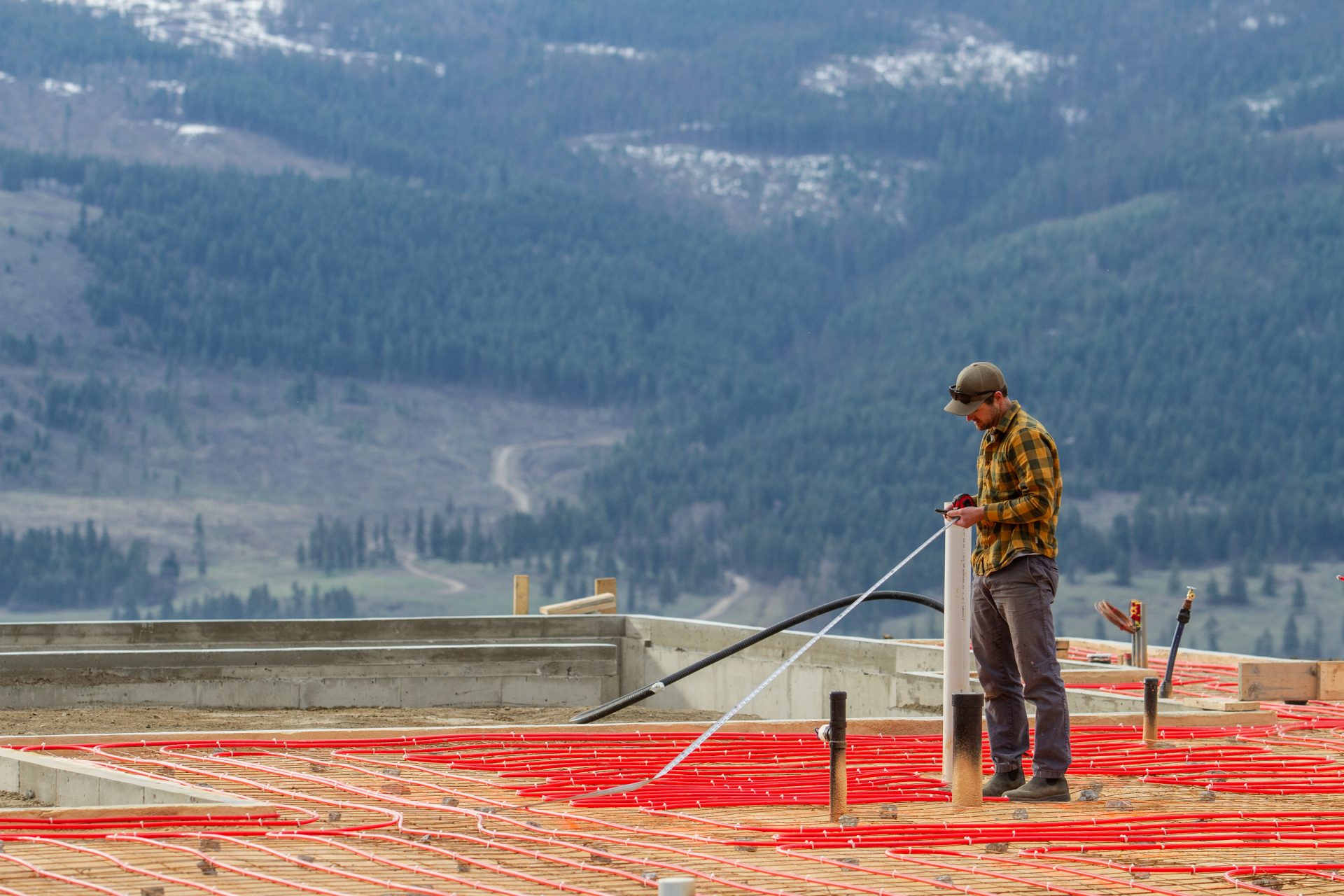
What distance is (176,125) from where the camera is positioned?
18938 cm

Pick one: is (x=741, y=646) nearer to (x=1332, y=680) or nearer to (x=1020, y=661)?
(x=1332, y=680)

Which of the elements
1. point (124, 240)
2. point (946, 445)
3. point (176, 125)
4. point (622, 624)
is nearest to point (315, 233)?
point (124, 240)

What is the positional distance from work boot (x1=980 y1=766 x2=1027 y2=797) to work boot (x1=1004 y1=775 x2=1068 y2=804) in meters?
0.10

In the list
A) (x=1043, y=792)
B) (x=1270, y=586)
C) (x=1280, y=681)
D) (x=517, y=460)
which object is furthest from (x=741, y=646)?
(x=517, y=460)

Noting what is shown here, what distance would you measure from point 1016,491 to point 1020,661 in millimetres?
700

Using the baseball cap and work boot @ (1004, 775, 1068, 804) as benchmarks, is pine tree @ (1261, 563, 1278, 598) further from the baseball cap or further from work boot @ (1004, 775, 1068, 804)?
the baseball cap

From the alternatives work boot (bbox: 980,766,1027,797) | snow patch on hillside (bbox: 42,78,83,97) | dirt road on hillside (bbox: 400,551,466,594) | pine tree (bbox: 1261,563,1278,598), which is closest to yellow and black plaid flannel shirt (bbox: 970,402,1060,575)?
work boot (bbox: 980,766,1027,797)

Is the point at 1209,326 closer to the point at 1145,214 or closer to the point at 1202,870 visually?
the point at 1145,214

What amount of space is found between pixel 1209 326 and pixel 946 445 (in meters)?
27.8

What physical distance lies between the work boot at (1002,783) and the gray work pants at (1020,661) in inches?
1.0

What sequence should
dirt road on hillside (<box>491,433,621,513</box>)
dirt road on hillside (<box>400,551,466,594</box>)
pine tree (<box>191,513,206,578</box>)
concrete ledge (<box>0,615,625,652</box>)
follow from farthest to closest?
dirt road on hillside (<box>491,433,621,513</box>) < pine tree (<box>191,513,206,578</box>) < dirt road on hillside (<box>400,551,466,594</box>) < concrete ledge (<box>0,615,625,652</box>)

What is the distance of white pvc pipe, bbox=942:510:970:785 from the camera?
307 inches

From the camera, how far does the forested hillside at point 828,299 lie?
131 meters

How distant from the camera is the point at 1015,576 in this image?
299 inches
